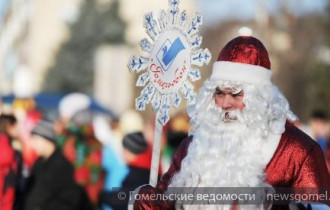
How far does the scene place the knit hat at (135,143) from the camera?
1074 cm

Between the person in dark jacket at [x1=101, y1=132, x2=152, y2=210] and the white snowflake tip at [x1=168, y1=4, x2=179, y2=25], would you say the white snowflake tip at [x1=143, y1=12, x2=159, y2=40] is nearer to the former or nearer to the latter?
the white snowflake tip at [x1=168, y1=4, x2=179, y2=25]

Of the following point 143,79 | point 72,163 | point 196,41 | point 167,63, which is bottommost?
point 72,163

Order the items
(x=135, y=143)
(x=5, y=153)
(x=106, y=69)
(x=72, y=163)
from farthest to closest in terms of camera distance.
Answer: (x=106, y=69), (x=72, y=163), (x=135, y=143), (x=5, y=153)

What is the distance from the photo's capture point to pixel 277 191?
20.3ft

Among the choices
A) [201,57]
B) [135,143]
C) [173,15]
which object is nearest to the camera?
[201,57]

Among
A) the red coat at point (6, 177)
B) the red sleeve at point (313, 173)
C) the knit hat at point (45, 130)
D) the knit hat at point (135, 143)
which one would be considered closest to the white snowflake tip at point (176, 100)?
the red sleeve at point (313, 173)

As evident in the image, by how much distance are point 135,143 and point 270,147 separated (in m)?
4.65

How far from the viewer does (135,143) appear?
35.7 ft

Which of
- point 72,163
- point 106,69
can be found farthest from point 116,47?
point 72,163

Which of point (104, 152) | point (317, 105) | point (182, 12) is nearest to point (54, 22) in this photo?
point (317, 105)

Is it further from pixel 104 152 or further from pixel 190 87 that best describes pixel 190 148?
pixel 104 152

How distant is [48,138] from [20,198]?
0.69m

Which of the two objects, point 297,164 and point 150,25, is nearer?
point 297,164

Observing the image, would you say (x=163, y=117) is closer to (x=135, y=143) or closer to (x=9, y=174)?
(x=9, y=174)
